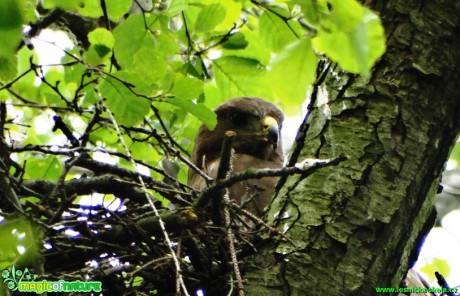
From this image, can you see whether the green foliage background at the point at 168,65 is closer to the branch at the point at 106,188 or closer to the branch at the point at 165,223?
the branch at the point at 106,188

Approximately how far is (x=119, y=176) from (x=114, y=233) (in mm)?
265

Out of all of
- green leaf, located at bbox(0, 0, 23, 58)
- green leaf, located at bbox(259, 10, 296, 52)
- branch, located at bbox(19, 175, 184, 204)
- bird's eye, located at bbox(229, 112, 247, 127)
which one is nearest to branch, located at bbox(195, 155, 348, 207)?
branch, located at bbox(19, 175, 184, 204)

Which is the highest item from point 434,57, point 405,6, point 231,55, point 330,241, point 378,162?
point 231,55

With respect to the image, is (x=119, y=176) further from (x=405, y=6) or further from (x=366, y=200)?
(x=405, y=6)

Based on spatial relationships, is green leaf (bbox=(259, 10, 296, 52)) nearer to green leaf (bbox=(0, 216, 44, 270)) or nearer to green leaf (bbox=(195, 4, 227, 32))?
green leaf (bbox=(195, 4, 227, 32))

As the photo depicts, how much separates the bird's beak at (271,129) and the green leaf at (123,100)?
176cm

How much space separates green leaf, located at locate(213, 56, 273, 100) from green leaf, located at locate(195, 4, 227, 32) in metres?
0.35

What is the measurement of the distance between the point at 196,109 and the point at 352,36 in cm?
167

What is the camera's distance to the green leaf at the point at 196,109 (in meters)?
3.01

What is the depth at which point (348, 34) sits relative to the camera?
1.47 meters

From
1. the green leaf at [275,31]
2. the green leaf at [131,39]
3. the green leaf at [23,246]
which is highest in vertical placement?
the green leaf at [131,39]

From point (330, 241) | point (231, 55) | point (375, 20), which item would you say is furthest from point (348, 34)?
point (231, 55)

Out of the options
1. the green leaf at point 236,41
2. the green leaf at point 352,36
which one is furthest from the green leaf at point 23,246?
the green leaf at point 236,41

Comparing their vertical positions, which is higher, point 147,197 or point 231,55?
point 231,55
